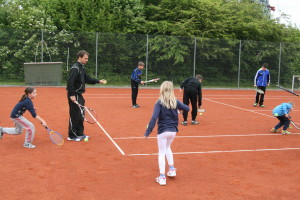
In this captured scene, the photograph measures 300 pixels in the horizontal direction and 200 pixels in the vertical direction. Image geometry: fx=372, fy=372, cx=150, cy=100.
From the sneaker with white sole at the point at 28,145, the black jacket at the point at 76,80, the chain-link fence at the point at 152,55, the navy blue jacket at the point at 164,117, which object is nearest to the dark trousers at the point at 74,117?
the black jacket at the point at 76,80

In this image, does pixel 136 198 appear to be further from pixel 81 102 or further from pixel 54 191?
pixel 81 102

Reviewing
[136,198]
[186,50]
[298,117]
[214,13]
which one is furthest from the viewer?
[214,13]

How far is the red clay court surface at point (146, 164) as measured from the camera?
5594 mm

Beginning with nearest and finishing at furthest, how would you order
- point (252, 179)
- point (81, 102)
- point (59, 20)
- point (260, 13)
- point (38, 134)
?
point (252, 179), point (81, 102), point (38, 134), point (59, 20), point (260, 13)

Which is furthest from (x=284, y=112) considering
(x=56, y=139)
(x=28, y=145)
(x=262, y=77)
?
(x=262, y=77)

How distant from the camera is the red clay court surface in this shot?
559 centimetres

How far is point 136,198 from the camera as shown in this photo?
5312mm

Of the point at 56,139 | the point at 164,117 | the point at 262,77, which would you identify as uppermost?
the point at 262,77

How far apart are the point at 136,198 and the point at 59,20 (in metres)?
23.3

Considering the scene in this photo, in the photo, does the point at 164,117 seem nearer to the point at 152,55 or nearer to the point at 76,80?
the point at 76,80

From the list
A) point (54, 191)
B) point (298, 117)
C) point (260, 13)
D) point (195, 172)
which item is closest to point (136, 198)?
point (54, 191)

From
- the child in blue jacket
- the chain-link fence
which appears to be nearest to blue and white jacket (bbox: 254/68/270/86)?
the child in blue jacket

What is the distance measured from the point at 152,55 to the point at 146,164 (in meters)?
17.8

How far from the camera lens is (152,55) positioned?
24.3 m
